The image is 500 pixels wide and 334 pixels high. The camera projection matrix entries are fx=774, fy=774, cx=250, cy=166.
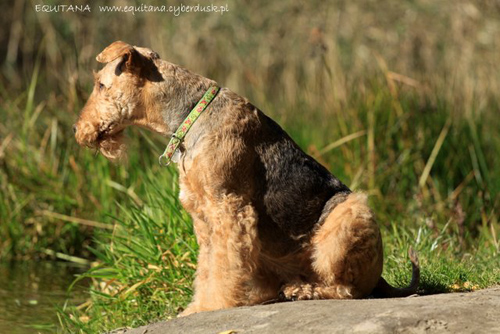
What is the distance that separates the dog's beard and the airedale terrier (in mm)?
26

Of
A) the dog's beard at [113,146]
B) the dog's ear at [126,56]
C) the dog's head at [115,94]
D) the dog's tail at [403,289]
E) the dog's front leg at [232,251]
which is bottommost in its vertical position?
the dog's tail at [403,289]

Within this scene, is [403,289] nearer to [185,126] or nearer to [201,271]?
[201,271]

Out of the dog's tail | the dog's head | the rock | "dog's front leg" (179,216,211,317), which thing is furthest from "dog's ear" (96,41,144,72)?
the dog's tail

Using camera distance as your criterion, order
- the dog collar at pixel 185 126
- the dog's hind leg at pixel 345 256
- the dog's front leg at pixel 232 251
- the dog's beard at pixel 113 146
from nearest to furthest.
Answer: the dog's front leg at pixel 232 251 → the dog's hind leg at pixel 345 256 → the dog collar at pixel 185 126 → the dog's beard at pixel 113 146

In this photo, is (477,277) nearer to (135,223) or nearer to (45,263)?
(135,223)

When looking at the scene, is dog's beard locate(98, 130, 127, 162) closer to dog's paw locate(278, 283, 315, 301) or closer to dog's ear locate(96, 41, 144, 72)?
dog's ear locate(96, 41, 144, 72)

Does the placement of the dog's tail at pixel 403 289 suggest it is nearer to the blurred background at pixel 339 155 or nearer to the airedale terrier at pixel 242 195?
the airedale terrier at pixel 242 195

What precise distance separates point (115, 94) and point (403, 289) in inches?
87.9

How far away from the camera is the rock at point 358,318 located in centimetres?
377

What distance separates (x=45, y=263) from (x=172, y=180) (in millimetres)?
2113

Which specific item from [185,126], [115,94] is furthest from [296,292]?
[115,94]

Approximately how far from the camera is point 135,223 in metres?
6.41

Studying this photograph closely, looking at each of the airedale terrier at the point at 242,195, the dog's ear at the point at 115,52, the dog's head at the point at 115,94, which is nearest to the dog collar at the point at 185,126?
the airedale terrier at the point at 242,195

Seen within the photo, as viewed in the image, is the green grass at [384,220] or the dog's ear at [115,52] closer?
the dog's ear at [115,52]
